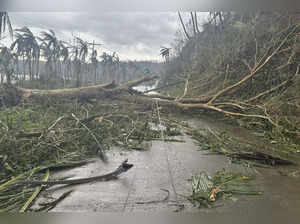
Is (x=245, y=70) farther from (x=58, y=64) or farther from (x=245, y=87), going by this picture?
(x=58, y=64)

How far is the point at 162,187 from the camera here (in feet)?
5.70

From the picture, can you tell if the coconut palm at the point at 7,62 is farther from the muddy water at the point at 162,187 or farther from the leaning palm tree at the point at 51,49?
the muddy water at the point at 162,187

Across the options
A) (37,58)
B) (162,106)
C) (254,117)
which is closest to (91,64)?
(37,58)

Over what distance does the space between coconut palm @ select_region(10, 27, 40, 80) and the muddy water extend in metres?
1.37

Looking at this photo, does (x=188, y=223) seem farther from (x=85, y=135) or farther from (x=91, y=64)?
(x=91, y=64)

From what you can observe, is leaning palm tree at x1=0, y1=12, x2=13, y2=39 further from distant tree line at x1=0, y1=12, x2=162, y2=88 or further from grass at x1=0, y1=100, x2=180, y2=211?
grass at x1=0, y1=100, x2=180, y2=211

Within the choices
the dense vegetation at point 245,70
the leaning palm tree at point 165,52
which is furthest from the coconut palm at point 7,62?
the dense vegetation at point 245,70

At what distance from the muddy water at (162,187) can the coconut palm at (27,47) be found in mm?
1374

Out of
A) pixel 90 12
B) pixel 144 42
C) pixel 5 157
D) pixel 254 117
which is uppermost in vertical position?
pixel 90 12

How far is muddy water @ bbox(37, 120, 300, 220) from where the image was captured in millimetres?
1527

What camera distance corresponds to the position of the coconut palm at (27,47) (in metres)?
2.34

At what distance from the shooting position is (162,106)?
314 cm

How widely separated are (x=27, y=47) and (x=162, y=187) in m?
2.13

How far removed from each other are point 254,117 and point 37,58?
290 centimetres
